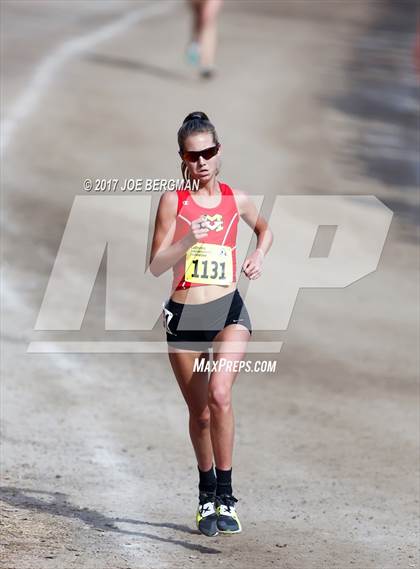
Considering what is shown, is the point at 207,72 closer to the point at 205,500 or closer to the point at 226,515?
the point at 205,500

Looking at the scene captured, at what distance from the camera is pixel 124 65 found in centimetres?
2769

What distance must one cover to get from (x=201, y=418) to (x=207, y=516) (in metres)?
0.63

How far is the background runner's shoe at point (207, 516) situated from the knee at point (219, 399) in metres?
0.69

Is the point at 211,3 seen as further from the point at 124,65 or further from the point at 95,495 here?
the point at 95,495

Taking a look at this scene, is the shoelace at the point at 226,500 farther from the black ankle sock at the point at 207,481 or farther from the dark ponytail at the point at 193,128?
the dark ponytail at the point at 193,128

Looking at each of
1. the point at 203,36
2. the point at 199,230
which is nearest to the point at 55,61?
the point at 203,36

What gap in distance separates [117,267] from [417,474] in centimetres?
626

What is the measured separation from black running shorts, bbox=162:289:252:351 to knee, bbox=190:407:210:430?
0.48m

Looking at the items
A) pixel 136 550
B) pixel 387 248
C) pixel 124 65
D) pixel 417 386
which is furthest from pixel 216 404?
pixel 124 65

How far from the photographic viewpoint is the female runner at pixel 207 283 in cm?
804

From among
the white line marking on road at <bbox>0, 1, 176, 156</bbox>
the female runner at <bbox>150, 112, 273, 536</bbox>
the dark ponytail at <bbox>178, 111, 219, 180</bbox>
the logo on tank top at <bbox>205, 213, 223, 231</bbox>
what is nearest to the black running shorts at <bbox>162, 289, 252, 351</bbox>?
the female runner at <bbox>150, 112, 273, 536</bbox>

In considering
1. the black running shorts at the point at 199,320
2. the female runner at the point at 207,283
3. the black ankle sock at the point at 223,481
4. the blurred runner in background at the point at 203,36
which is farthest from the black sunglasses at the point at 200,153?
the blurred runner in background at the point at 203,36

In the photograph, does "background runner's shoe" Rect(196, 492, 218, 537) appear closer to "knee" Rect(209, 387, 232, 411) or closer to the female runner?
the female runner

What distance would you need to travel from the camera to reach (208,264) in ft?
26.7
